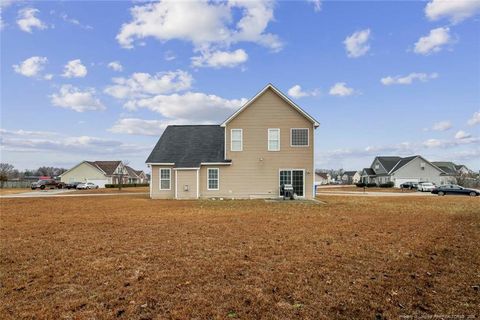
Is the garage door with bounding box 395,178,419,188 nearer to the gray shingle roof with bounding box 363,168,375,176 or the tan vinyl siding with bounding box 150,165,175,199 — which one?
the gray shingle roof with bounding box 363,168,375,176

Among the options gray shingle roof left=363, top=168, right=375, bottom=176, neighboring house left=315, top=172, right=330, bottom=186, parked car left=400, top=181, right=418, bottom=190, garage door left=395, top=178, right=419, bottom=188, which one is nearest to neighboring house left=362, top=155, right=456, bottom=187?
garage door left=395, top=178, right=419, bottom=188

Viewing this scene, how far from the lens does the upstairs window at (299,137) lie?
2319cm

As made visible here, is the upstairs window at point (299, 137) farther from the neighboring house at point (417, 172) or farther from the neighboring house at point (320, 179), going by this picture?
the neighboring house at point (320, 179)

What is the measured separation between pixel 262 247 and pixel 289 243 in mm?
880

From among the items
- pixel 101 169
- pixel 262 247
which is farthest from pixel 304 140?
pixel 101 169

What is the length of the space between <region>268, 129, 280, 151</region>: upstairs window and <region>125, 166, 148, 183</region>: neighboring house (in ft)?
230

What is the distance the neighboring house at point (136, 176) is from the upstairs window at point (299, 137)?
7113 centimetres

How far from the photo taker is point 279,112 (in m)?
23.3

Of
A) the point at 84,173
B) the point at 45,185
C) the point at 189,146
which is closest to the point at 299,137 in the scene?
the point at 189,146

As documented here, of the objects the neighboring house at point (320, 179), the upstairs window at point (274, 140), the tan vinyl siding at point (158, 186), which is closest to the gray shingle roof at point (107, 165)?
the tan vinyl siding at point (158, 186)

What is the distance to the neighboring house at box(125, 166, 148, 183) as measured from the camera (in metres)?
89.3

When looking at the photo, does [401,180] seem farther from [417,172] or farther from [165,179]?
[165,179]

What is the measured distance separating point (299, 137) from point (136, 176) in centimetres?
8107

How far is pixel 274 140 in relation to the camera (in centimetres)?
2333
